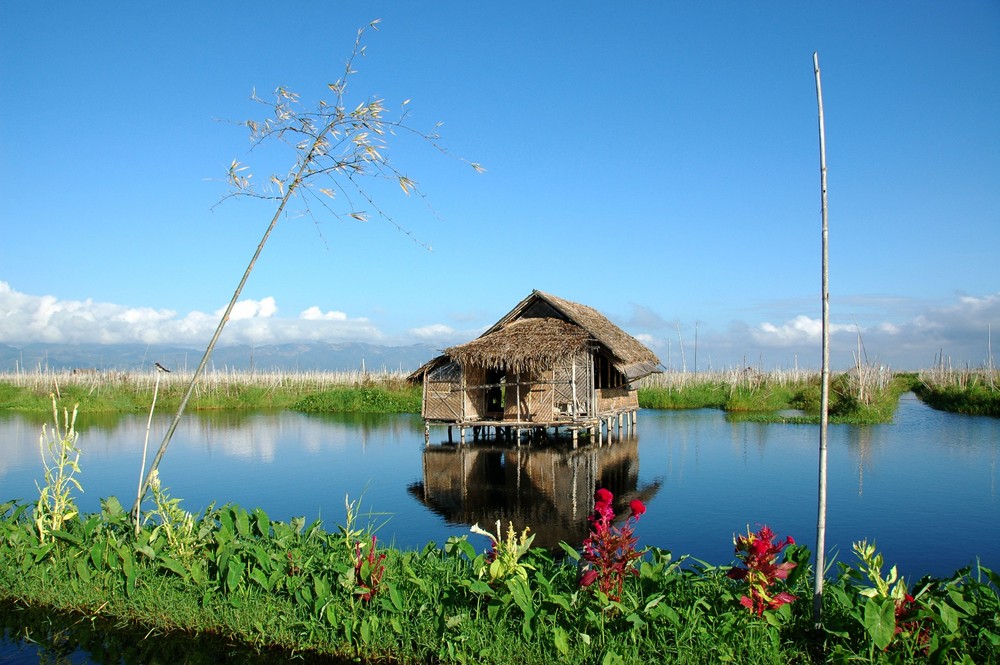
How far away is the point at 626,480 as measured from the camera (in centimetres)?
1380

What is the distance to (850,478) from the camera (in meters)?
13.3

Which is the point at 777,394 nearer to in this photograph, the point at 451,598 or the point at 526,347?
the point at 526,347

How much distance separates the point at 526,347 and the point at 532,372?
155 centimetres

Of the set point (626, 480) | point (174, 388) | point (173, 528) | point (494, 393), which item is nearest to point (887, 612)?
point (173, 528)

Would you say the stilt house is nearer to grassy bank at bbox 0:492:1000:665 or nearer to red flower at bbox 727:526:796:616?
grassy bank at bbox 0:492:1000:665

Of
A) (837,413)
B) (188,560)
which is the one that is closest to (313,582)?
(188,560)

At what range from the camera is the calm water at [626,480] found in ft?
30.9

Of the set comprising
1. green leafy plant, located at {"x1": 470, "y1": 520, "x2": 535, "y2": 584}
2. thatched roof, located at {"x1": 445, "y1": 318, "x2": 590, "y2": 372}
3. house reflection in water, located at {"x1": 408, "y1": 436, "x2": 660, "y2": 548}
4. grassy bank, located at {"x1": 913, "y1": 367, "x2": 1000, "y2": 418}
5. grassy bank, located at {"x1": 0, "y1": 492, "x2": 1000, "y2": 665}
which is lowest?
house reflection in water, located at {"x1": 408, "y1": 436, "x2": 660, "y2": 548}

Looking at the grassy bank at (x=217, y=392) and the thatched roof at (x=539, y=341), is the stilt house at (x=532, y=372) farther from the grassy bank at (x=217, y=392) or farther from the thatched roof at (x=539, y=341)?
the grassy bank at (x=217, y=392)

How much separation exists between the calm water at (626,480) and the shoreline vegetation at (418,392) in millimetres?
A: 2814

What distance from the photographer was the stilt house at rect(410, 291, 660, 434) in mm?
18719

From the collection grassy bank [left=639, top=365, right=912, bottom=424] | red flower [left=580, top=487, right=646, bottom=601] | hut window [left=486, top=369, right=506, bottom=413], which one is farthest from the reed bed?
red flower [left=580, top=487, right=646, bottom=601]

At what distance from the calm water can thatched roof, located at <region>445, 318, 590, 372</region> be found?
2.27 m

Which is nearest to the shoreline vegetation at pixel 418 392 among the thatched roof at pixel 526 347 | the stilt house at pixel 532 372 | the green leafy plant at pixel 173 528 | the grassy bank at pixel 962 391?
the grassy bank at pixel 962 391
